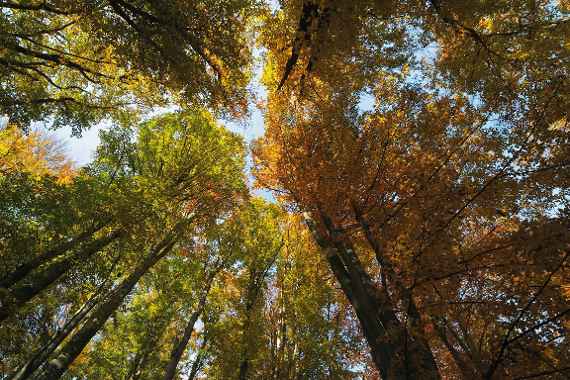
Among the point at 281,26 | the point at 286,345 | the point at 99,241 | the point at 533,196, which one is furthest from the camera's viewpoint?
the point at 286,345

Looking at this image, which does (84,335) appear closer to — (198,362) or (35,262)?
(35,262)

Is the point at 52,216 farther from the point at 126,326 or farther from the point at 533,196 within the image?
the point at 533,196

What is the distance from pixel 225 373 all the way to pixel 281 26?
10451mm

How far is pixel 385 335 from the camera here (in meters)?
3.54

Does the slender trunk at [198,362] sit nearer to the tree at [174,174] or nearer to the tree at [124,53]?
the tree at [174,174]

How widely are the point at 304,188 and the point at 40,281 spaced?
20.0 feet

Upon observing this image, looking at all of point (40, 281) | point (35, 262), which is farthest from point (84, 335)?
point (35, 262)

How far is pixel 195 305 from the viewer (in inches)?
393

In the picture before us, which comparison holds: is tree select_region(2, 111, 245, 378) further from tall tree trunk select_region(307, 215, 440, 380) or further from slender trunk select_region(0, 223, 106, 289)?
tall tree trunk select_region(307, 215, 440, 380)

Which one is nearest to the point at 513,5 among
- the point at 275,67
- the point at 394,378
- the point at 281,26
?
the point at 281,26

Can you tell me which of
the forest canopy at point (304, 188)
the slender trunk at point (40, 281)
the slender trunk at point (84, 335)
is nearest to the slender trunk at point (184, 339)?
the forest canopy at point (304, 188)

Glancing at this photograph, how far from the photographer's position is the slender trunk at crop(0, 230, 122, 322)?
5551mm

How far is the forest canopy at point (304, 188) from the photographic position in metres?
3.80

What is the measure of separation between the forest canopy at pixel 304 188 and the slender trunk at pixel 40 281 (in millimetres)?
52
